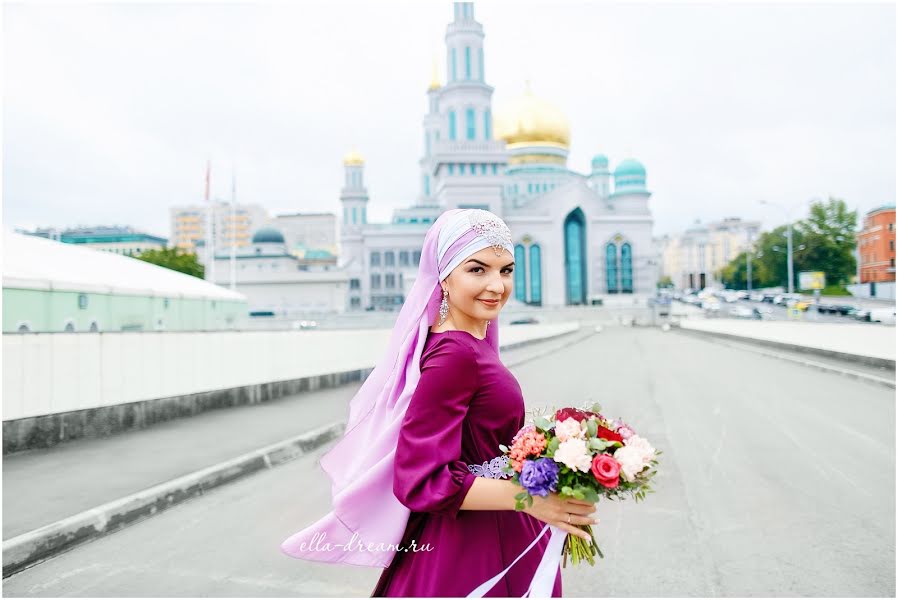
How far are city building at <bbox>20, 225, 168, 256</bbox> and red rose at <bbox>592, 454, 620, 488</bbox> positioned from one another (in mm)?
70244

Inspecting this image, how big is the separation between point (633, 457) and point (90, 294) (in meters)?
15.1

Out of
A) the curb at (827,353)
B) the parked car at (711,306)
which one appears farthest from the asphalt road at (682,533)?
the parked car at (711,306)

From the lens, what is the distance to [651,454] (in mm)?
2141

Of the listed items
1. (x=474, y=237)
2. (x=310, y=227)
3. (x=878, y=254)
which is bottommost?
(x=474, y=237)

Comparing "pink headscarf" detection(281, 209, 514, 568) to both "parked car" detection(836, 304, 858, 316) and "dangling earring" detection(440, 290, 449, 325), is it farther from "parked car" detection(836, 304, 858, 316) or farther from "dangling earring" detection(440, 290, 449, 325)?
"parked car" detection(836, 304, 858, 316)

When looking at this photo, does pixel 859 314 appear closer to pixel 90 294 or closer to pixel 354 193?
pixel 90 294

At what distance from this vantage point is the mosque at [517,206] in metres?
81.7

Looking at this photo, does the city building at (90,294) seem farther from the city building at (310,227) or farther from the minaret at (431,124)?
the city building at (310,227)

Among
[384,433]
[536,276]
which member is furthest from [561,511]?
[536,276]

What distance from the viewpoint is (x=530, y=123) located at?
93.2 meters

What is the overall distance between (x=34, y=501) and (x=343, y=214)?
308 feet

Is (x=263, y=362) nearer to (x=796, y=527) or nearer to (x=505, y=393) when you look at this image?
(x=796, y=527)

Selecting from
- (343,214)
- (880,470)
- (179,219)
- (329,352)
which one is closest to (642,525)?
(880,470)

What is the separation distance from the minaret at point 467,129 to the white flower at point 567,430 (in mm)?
78519
